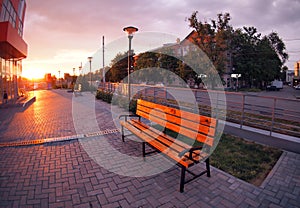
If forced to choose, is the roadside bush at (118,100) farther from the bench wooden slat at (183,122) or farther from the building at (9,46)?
the building at (9,46)

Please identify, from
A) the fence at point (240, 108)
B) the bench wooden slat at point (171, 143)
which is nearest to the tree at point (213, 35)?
the fence at point (240, 108)

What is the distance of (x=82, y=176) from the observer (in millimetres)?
3102

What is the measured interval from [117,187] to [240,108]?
4.36m

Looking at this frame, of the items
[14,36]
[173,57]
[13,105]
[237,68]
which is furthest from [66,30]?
[237,68]

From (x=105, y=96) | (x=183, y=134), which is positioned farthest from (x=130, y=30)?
(x=105, y=96)

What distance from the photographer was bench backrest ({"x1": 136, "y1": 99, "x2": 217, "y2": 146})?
2.89 m

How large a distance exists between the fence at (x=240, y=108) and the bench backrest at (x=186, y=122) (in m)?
2.14

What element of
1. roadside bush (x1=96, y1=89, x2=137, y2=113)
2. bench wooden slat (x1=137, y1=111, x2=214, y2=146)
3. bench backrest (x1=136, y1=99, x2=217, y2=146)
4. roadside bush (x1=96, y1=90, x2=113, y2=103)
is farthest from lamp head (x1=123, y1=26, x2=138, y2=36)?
roadside bush (x1=96, y1=90, x2=113, y2=103)

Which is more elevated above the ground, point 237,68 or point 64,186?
point 237,68

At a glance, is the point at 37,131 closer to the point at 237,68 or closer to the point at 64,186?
the point at 64,186

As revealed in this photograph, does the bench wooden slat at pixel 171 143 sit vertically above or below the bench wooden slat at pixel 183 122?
below

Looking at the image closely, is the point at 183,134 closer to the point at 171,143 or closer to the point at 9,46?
the point at 171,143

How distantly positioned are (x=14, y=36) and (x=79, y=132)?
8.14 m

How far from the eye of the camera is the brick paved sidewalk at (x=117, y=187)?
96.9 inches
